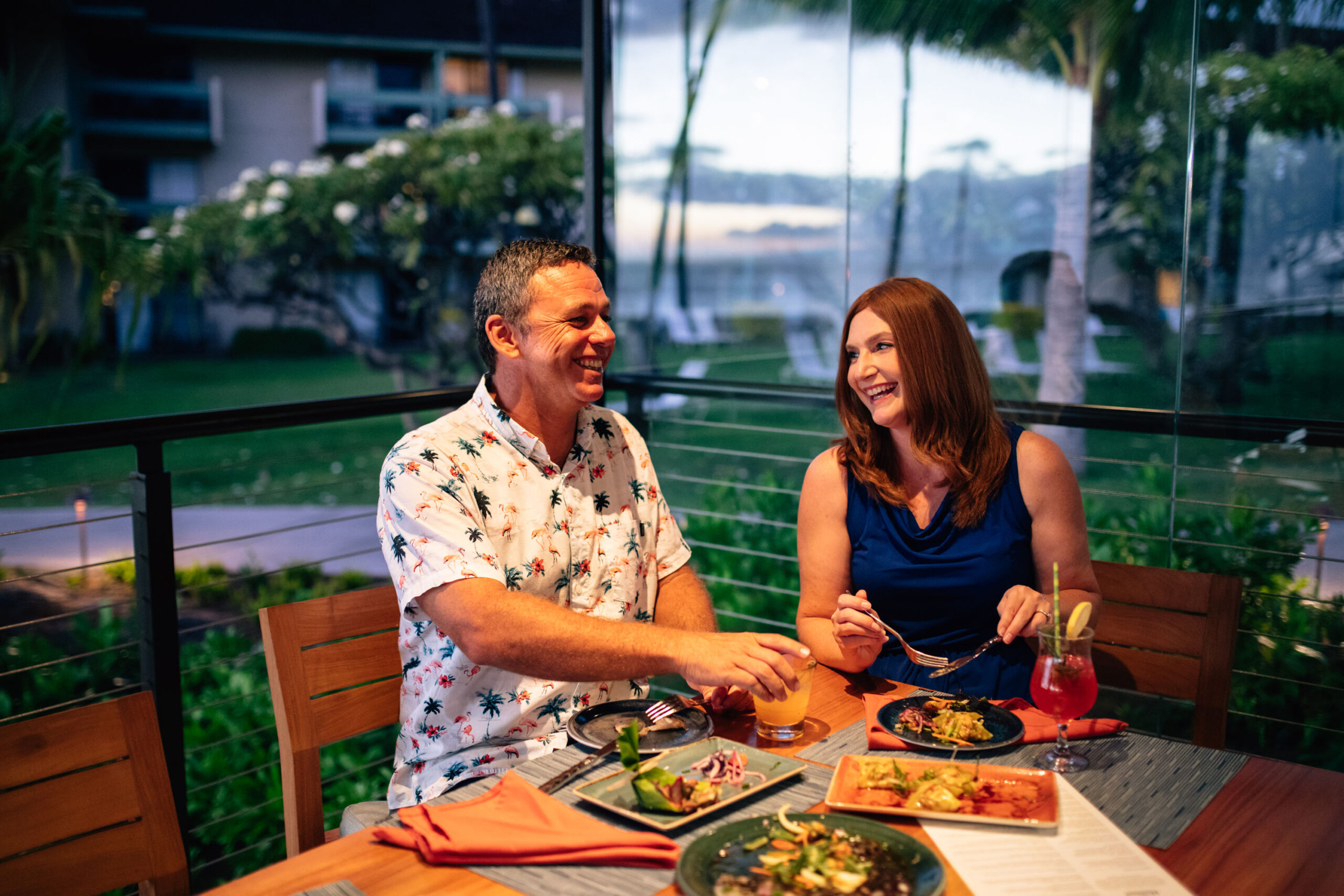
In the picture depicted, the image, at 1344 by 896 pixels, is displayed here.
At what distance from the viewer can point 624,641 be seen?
1517 mm

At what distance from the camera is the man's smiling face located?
5.83 ft

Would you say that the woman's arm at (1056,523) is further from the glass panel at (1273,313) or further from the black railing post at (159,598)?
the black railing post at (159,598)

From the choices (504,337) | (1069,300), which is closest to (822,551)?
(504,337)

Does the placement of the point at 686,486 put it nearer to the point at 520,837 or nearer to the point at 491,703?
the point at 491,703

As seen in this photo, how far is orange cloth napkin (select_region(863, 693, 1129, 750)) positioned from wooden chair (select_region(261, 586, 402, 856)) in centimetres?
80

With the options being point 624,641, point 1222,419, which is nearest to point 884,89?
point 1222,419

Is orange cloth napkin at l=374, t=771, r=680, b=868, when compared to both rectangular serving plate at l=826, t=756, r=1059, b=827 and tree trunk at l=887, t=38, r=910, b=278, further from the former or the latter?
tree trunk at l=887, t=38, r=910, b=278

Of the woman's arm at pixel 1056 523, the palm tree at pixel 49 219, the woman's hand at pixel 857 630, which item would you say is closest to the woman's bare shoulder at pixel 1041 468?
the woman's arm at pixel 1056 523

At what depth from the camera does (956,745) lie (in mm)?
1356

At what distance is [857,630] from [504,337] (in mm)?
784

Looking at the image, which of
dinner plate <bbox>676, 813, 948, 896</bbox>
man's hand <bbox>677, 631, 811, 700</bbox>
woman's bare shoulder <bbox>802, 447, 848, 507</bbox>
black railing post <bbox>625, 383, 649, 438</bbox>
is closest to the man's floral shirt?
man's hand <bbox>677, 631, 811, 700</bbox>

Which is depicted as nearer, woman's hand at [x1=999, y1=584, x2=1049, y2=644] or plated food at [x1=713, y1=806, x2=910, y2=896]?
plated food at [x1=713, y1=806, x2=910, y2=896]

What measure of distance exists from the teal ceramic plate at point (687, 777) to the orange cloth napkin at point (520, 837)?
26 millimetres

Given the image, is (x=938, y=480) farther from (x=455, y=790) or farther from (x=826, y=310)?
(x=826, y=310)
